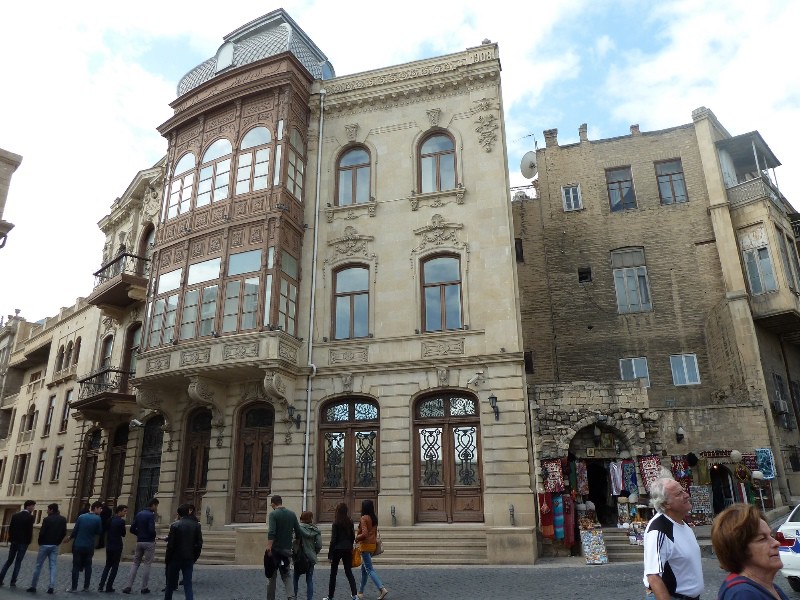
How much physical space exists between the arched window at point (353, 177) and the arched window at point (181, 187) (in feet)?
17.4

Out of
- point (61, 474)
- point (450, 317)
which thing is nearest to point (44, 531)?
point (450, 317)

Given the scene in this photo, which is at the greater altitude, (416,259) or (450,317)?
(416,259)

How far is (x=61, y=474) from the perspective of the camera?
2645 cm

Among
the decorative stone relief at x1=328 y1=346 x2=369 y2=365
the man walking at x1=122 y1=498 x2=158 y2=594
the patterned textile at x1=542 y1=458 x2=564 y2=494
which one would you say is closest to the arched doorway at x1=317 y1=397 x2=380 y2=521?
the decorative stone relief at x1=328 y1=346 x2=369 y2=365

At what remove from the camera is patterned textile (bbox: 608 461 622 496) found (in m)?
16.3

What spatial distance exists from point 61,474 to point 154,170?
46.6 ft

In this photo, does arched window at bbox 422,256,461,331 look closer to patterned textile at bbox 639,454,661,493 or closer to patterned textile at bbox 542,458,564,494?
patterned textile at bbox 542,458,564,494

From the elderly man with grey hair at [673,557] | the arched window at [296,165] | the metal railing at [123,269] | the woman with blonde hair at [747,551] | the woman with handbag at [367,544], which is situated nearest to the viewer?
the woman with blonde hair at [747,551]

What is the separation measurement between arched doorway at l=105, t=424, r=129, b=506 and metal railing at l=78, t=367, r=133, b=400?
1.77 meters

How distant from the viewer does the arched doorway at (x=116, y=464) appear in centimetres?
2273

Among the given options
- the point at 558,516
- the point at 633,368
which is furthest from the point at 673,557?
the point at 633,368

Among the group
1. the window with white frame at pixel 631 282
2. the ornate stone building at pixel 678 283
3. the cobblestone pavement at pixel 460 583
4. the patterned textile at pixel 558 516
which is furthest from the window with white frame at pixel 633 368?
the cobblestone pavement at pixel 460 583

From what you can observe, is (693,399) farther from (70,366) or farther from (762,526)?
(70,366)

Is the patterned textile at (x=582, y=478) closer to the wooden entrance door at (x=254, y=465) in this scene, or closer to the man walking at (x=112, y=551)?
the wooden entrance door at (x=254, y=465)
